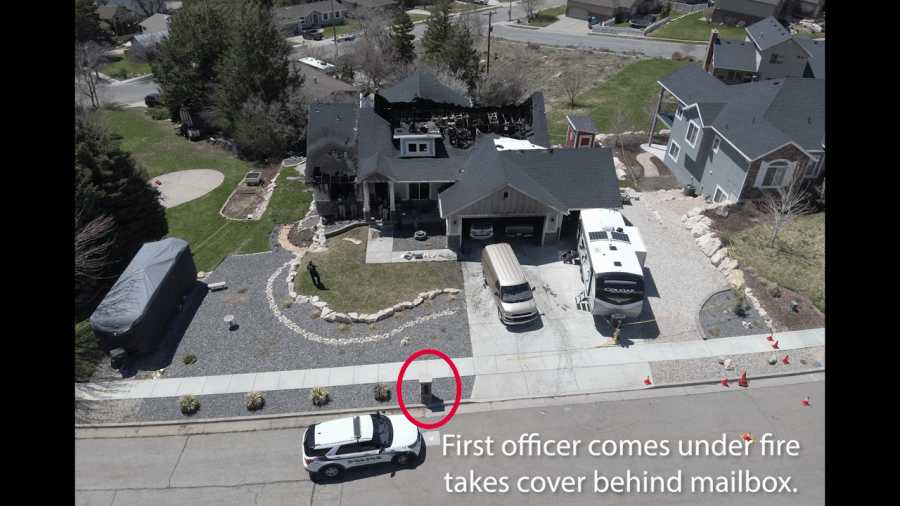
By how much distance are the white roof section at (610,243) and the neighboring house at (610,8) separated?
75.2 m

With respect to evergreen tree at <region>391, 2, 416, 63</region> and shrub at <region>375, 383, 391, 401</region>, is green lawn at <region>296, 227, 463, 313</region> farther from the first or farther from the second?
evergreen tree at <region>391, 2, 416, 63</region>

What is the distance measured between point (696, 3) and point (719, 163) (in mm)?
74228

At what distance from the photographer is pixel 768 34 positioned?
5547 cm

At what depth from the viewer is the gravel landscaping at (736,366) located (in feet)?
78.4

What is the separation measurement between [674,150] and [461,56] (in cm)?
2522

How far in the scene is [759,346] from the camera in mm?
25406

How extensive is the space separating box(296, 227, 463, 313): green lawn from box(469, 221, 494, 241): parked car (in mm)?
2428

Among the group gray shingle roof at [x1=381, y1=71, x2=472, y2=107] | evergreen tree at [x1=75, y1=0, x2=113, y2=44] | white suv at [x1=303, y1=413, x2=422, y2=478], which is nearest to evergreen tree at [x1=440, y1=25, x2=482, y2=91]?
gray shingle roof at [x1=381, y1=71, x2=472, y2=107]

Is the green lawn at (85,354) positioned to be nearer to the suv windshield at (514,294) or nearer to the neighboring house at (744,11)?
the suv windshield at (514,294)

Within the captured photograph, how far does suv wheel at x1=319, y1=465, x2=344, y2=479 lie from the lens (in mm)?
19514

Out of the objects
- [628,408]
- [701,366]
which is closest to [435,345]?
[628,408]

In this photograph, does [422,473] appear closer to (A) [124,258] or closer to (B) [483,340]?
(B) [483,340]

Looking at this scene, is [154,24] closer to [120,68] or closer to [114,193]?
[120,68]

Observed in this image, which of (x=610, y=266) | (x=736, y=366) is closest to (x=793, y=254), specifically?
(x=736, y=366)
